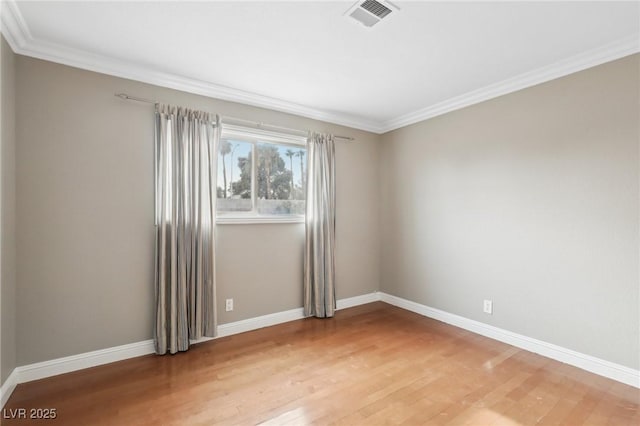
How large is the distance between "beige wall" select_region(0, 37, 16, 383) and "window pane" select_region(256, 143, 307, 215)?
2.01 meters

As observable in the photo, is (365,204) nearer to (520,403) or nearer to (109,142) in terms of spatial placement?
(520,403)

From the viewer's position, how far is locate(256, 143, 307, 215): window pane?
350 cm

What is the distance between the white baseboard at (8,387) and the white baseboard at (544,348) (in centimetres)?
388

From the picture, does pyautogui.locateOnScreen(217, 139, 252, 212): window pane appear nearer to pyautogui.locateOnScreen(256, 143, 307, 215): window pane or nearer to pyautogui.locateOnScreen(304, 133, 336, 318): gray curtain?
pyautogui.locateOnScreen(256, 143, 307, 215): window pane

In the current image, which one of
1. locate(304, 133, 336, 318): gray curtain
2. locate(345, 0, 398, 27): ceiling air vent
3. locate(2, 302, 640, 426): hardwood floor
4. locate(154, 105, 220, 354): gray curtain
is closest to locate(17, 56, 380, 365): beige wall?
locate(154, 105, 220, 354): gray curtain

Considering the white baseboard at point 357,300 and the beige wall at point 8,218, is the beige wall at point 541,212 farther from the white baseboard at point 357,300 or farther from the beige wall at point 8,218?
the beige wall at point 8,218

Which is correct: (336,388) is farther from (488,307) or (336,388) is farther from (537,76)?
(537,76)

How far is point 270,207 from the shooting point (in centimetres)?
355

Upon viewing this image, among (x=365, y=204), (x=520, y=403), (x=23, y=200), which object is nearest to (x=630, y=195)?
(x=520, y=403)

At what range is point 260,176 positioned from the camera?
3.49 m

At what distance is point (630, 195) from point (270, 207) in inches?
128

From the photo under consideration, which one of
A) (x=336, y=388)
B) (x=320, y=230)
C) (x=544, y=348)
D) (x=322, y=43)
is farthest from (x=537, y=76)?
(x=336, y=388)

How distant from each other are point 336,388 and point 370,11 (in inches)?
104

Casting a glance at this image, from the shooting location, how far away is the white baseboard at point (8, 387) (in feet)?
6.41
